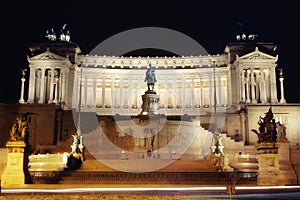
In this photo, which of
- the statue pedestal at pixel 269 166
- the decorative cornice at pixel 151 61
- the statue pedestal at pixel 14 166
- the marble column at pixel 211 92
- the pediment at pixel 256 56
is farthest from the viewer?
the decorative cornice at pixel 151 61

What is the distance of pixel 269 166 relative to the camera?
105 feet

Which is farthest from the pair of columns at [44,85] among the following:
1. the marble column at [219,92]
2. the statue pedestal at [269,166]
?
the statue pedestal at [269,166]

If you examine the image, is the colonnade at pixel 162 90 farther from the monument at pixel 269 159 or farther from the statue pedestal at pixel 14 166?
the statue pedestal at pixel 14 166

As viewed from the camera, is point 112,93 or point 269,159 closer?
point 269,159

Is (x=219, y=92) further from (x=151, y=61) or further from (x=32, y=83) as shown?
(x=32, y=83)

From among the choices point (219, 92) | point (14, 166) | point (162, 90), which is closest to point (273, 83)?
point (219, 92)

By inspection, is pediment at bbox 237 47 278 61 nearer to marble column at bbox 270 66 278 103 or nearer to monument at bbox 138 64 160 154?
marble column at bbox 270 66 278 103

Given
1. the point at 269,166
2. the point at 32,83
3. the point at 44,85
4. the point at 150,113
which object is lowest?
the point at 269,166

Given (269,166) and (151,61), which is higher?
(151,61)

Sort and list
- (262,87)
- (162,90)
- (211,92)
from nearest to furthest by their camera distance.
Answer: (262,87) < (211,92) < (162,90)

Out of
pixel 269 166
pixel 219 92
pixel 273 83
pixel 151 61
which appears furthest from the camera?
pixel 151 61

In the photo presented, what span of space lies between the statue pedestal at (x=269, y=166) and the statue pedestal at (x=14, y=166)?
17.2m

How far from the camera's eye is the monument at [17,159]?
97.4ft

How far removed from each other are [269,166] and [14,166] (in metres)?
18.5
